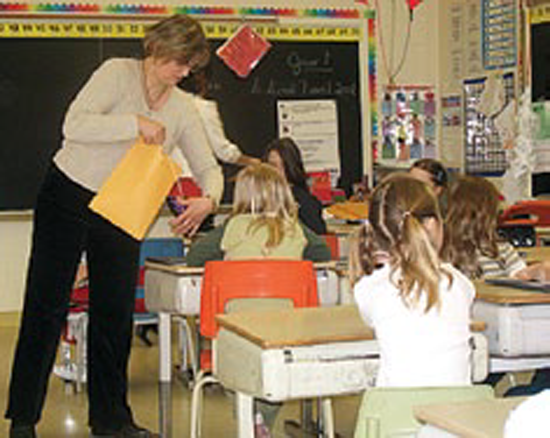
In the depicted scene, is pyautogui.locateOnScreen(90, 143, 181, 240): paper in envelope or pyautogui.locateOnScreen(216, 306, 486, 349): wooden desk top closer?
pyautogui.locateOnScreen(216, 306, 486, 349): wooden desk top

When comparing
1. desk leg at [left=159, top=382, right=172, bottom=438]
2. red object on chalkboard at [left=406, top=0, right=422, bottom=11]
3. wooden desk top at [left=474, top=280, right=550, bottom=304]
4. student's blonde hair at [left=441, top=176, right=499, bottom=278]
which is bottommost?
desk leg at [left=159, top=382, right=172, bottom=438]

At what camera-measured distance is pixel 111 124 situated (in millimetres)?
3666

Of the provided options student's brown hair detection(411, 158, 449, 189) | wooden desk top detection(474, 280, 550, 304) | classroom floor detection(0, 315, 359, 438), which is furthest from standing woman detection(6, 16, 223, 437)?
student's brown hair detection(411, 158, 449, 189)

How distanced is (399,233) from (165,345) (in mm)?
1959

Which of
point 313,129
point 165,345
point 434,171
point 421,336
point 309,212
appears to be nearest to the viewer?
point 421,336

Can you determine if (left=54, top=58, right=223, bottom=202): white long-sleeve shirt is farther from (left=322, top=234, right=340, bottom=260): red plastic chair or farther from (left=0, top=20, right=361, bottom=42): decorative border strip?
(left=0, top=20, right=361, bottom=42): decorative border strip

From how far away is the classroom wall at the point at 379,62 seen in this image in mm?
7262

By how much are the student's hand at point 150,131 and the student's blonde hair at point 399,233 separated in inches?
44.9

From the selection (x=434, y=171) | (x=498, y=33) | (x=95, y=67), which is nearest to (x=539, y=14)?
(x=498, y=33)

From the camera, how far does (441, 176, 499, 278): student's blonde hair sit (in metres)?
3.65

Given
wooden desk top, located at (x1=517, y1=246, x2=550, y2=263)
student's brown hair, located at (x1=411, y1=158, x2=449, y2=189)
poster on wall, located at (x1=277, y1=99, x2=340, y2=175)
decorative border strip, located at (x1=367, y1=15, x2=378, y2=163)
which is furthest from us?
decorative border strip, located at (x1=367, y1=15, x2=378, y2=163)

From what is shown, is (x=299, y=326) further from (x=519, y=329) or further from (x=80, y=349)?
(x=80, y=349)

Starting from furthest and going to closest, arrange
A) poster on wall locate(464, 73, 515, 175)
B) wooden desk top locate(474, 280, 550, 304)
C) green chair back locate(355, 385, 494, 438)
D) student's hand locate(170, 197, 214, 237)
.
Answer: poster on wall locate(464, 73, 515, 175), student's hand locate(170, 197, 214, 237), wooden desk top locate(474, 280, 550, 304), green chair back locate(355, 385, 494, 438)

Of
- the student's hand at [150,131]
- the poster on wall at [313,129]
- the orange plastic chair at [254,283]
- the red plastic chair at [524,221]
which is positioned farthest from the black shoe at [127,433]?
the poster on wall at [313,129]
